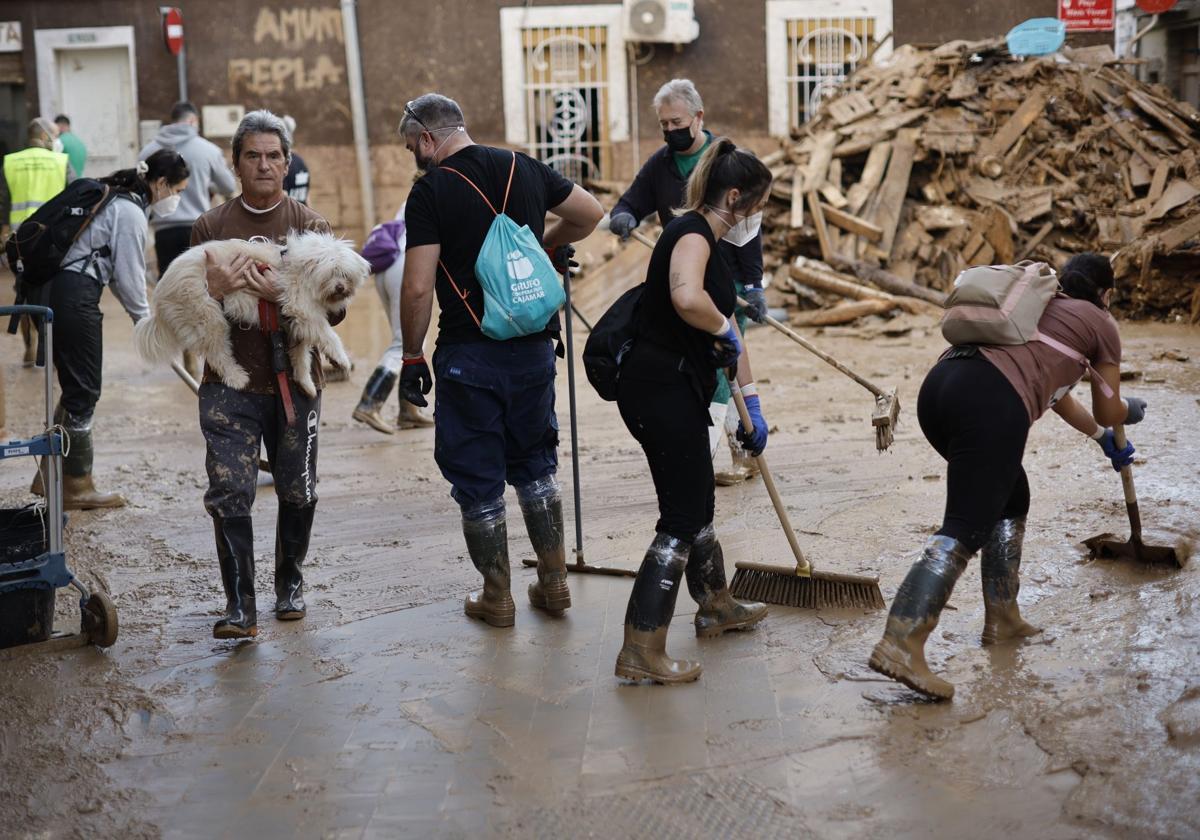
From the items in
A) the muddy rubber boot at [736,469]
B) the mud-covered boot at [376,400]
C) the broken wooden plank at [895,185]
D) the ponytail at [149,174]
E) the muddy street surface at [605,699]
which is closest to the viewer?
the muddy street surface at [605,699]

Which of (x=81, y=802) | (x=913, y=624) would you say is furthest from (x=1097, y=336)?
(x=81, y=802)

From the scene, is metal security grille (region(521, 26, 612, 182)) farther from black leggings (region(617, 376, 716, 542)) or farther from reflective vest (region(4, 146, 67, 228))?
black leggings (region(617, 376, 716, 542))

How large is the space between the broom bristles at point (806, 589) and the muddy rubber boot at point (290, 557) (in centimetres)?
171

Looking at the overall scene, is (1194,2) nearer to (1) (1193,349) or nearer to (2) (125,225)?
(1) (1193,349)

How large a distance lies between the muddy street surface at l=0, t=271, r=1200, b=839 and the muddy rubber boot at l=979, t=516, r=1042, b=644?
87mm

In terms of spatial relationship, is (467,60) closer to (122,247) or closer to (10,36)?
(10,36)

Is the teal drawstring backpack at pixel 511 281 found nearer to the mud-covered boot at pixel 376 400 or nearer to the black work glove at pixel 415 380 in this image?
the black work glove at pixel 415 380

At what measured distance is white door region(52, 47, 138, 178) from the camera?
748 inches

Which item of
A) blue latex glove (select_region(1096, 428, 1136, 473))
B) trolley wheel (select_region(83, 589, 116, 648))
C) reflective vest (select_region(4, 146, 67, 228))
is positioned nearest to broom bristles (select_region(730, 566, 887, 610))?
blue latex glove (select_region(1096, 428, 1136, 473))

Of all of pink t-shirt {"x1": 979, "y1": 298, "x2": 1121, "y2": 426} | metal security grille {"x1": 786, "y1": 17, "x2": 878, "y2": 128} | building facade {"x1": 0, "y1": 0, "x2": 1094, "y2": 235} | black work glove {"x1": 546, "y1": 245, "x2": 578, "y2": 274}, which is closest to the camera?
pink t-shirt {"x1": 979, "y1": 298, "x2": 1121, "y2": 426}

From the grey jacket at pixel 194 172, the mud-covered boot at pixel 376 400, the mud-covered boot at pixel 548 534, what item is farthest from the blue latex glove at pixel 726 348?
the grey jacket at pixel 194 172

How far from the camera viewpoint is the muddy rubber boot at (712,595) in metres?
4.76

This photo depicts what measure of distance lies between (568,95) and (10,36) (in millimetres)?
8025

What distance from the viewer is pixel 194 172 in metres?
10.9
